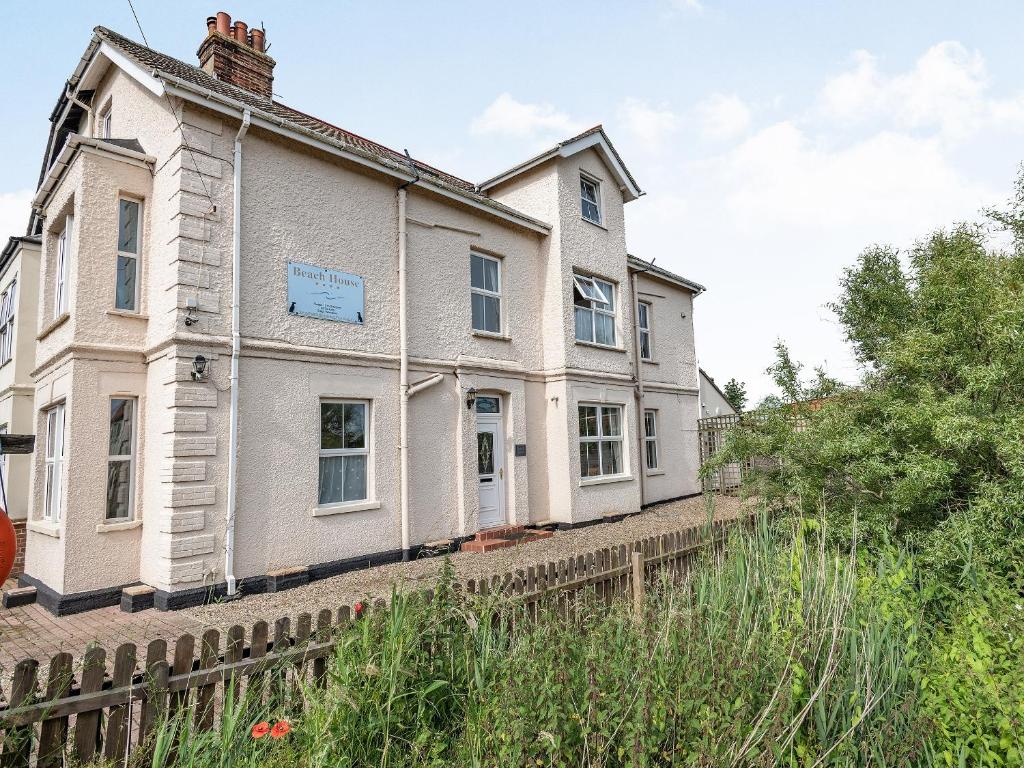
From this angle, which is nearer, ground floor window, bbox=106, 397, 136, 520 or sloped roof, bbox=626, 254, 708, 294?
ground floor window, bbox=106, 397, 136, 520

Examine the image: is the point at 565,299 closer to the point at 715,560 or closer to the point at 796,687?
the point at 715,560

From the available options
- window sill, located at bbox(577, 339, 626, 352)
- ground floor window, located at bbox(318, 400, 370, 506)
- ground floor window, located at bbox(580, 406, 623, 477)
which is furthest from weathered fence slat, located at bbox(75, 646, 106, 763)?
window sill, located at bbox(577, 339, 626, 352)

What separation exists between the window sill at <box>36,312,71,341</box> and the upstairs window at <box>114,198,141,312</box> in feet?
2.26

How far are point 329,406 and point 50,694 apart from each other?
6.62 meters

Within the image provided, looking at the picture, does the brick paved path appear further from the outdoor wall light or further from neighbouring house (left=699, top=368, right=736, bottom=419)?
neighbouring house (left=699, top=368, right=736, bottom=419)

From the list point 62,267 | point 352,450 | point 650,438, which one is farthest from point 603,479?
point 62,267

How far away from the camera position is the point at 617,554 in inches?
241

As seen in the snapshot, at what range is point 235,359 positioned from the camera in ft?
26.6

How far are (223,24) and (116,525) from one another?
9.48m

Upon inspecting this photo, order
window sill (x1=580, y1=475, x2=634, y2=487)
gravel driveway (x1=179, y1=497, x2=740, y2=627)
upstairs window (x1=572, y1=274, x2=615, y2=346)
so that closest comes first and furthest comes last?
gravel driveway (x1=179, y1=497, x2=740, y2=627)
window sill (x1=580, y1=475, x2=634, y2=487)
upstairs window (x1=572, y1=274, x2=615, y2=346)

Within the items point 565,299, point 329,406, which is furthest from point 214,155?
point 565,299

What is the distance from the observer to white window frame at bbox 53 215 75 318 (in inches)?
347

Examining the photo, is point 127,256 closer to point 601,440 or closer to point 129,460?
point 129,460

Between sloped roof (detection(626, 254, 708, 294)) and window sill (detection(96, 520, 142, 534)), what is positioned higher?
sloped roof (detection(626, 254, 708, 294))
